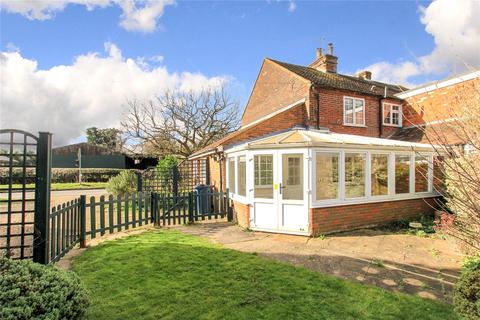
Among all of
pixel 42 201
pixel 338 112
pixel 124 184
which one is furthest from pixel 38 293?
pixel 338 112

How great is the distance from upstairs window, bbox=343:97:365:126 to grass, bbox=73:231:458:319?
1109cm

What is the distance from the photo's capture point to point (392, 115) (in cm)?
1691

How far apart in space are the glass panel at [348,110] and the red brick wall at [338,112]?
0.32m

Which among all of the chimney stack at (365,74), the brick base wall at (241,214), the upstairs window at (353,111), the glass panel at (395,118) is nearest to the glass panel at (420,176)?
the upstairs window at (353,111)

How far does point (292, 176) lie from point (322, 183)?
1.95m

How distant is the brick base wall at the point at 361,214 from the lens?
8656mm

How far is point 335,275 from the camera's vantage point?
→ 5.60 meters

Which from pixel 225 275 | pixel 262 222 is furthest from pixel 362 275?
pixel 262 222

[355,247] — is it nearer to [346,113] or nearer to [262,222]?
[262,222]

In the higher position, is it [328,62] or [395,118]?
[328,62]

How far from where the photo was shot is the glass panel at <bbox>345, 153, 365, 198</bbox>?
936 centimetres

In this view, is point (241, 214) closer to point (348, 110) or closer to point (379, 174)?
point (379, 174)

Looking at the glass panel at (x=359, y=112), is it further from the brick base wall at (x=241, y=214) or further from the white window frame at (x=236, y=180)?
the brick base wall at (x=241, y=214)

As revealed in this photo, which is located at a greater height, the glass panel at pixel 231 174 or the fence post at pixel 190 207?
the glass panel at pixel 231 174
